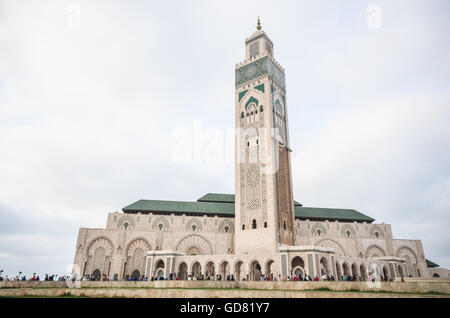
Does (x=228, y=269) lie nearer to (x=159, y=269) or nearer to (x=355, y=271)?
(x=159, y=269)

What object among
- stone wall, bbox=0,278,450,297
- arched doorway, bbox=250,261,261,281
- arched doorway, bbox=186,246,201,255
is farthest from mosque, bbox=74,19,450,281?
stone wall, bbox=0,278,450,297

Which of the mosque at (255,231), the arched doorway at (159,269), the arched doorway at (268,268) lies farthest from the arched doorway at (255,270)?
the arched doorway at (159,269)

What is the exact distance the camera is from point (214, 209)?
33438mm

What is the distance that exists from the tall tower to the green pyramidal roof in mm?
5968

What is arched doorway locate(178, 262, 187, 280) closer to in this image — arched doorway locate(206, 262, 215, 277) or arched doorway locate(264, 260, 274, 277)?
arched doorway locate(206, 262, 215, 277)

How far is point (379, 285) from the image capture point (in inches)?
400

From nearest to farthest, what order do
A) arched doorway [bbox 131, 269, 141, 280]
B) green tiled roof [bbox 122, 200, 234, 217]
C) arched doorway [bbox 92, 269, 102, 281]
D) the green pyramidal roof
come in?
arched doorway [bbox 92, 269, 102, 281], arched doorway [bbox 131, 269, 141, 280], green tiled roof [bbox 122, 200, 234, 217], the green pyramidal roof

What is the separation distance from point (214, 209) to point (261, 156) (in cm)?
954

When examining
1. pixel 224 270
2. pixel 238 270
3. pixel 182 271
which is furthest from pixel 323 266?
pixel 182 271

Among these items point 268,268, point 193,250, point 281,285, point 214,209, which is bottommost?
point 281,285

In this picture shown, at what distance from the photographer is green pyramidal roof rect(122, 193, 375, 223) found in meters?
32.4
